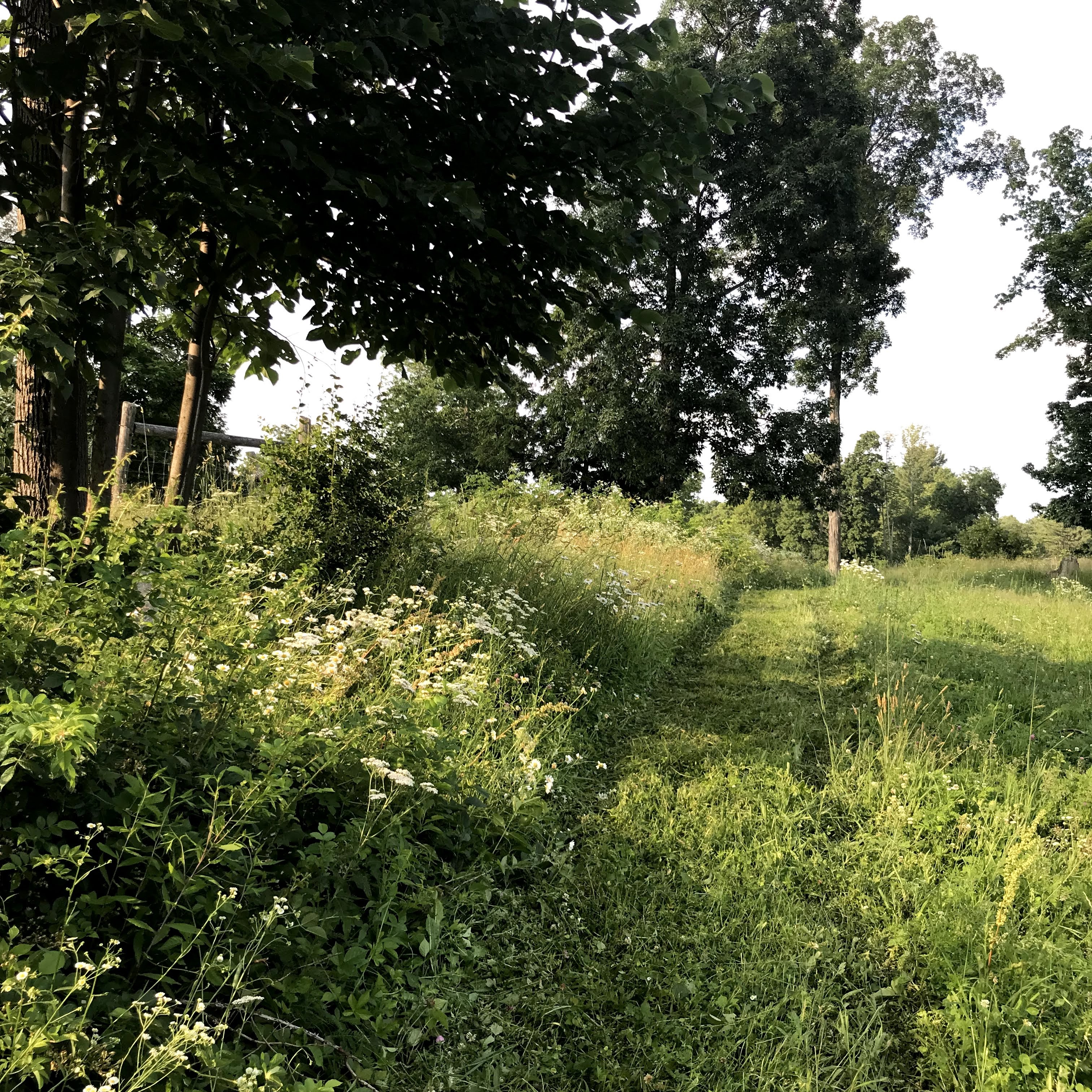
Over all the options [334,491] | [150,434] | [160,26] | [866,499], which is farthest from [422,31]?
[866,499]

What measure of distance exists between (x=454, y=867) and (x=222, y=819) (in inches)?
52.0

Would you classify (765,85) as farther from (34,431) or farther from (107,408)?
(34,431)

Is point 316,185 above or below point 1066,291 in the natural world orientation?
below

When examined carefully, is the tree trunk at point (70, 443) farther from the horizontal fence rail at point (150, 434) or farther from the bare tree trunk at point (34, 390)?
the horizontal fence rail at point (150, 434)

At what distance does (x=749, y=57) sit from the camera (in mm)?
18781

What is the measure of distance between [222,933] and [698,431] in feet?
67.6

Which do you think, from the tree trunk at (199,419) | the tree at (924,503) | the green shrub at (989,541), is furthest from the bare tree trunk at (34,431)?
the tree at (924,503)

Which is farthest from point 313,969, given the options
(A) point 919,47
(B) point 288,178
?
(A) point 919,47

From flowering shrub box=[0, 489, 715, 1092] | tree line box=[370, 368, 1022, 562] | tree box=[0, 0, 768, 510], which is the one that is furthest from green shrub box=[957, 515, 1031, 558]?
flowering shrub box=[0, 489, 715, 1092]

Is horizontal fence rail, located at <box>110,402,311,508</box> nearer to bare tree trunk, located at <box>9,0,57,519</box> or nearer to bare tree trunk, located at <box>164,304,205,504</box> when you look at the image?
bare tree trunk, located at <box>164,304,205,504</box>

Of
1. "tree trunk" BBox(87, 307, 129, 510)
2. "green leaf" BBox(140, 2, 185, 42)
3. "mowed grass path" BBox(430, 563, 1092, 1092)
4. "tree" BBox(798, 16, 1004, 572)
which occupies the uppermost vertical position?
"tree" BBox(798, 16, 1004, 572)

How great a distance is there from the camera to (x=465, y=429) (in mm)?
31734

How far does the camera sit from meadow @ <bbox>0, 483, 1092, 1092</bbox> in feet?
6.38

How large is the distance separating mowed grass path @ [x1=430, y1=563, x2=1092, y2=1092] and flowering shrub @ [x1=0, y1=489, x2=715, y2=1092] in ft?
1.20
